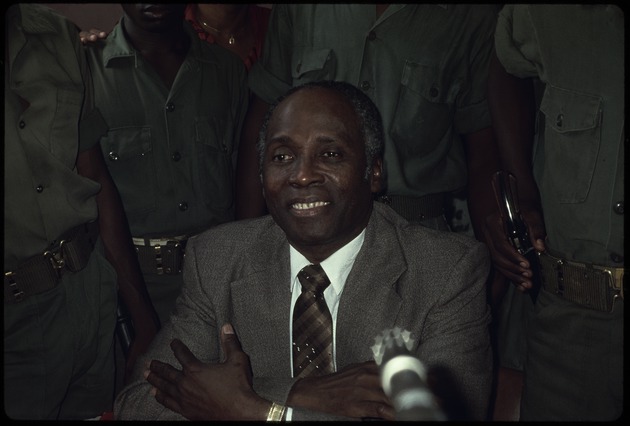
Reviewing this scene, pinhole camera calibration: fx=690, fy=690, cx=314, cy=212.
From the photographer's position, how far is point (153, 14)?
3.20m

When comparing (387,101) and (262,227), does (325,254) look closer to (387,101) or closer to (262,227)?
(262,227)

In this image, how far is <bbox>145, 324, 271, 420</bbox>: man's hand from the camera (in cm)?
200

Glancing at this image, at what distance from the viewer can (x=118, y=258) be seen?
2.99 metres

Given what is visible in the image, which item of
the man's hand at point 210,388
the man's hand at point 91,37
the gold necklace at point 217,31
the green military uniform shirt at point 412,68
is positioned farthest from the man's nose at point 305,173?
the gold necklace at point 217,31

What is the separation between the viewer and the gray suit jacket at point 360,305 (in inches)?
85.1

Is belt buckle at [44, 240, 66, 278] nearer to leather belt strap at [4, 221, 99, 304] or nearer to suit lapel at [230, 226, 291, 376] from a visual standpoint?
leather belt strap at [4, 221, 99, 304]

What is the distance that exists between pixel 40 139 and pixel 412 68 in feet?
5.10

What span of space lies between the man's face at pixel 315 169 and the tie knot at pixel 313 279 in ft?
0.28

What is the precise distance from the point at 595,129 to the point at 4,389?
2.30 meters

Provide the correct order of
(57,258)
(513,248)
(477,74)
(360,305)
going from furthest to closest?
(477,74)
(513,248)
(57,258)
(360,305)

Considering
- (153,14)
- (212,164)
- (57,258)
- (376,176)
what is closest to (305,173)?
(376,176)

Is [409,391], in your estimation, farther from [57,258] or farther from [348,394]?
[57,258]

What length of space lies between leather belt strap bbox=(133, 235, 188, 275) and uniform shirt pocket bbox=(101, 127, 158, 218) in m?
0.15

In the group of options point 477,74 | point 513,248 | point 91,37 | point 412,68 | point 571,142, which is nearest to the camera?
point 571,142
